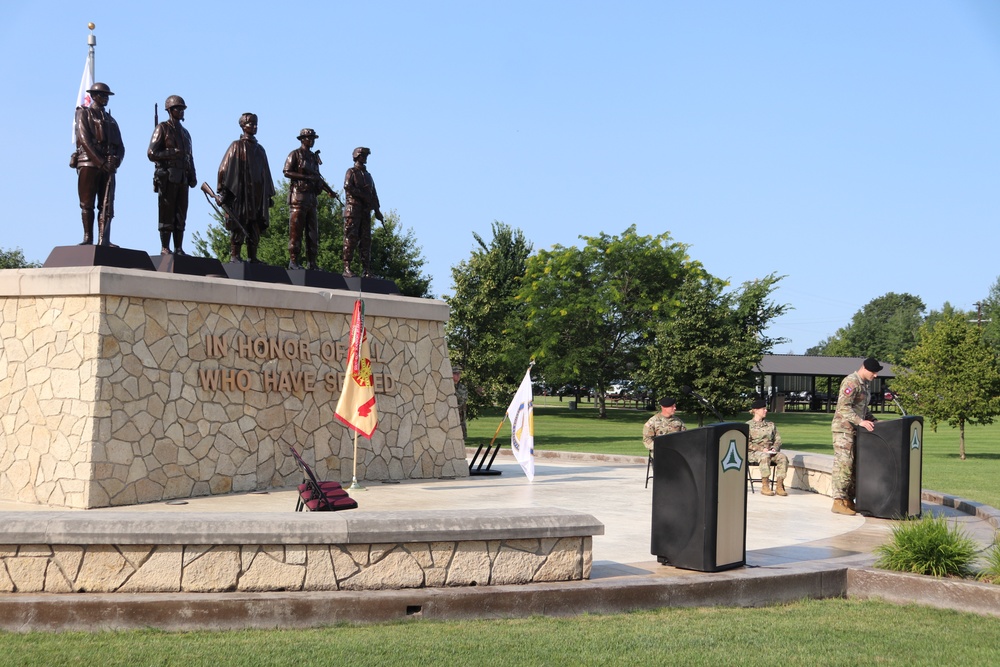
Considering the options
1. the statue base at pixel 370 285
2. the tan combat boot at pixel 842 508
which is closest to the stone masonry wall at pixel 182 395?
the statue base at pixel 370 285

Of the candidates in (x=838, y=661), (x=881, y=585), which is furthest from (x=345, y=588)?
(x=881, y=585)

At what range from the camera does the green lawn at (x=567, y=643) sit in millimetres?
5430

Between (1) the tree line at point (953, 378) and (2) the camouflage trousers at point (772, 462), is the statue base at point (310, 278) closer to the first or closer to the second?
(2) the camouflage trousers at point (772, 462)

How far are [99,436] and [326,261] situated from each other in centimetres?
2983

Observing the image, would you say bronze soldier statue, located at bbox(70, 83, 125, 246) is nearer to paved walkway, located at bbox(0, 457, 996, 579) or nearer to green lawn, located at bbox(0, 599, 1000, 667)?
paved walkway, located at bbox(0, 457, 996, 579)

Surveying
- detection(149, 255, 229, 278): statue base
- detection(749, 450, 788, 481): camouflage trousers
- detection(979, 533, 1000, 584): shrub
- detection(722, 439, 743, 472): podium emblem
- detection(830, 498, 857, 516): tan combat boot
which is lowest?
detection(830, 498, 857, 516): tan combat boot

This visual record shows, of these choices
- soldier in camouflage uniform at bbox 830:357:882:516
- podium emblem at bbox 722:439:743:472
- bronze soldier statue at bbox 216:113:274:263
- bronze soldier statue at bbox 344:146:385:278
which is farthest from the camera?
bronze soldier statue at bbox 344:146:385:278

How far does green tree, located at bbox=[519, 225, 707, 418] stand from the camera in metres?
48.7

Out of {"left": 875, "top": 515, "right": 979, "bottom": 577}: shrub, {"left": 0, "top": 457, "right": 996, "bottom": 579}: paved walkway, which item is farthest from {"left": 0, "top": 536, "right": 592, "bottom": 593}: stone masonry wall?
{"left": 875, "top": 515, "right": 979, "bottom": 577}: shrub

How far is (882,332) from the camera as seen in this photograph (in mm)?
112562

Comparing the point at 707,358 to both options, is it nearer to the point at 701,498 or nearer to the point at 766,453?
the point at 766,453

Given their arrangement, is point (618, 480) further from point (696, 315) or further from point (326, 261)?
point (326, 261)

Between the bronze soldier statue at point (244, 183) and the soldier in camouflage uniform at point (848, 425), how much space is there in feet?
26.9

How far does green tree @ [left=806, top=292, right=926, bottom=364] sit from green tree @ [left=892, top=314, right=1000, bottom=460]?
215 ft
